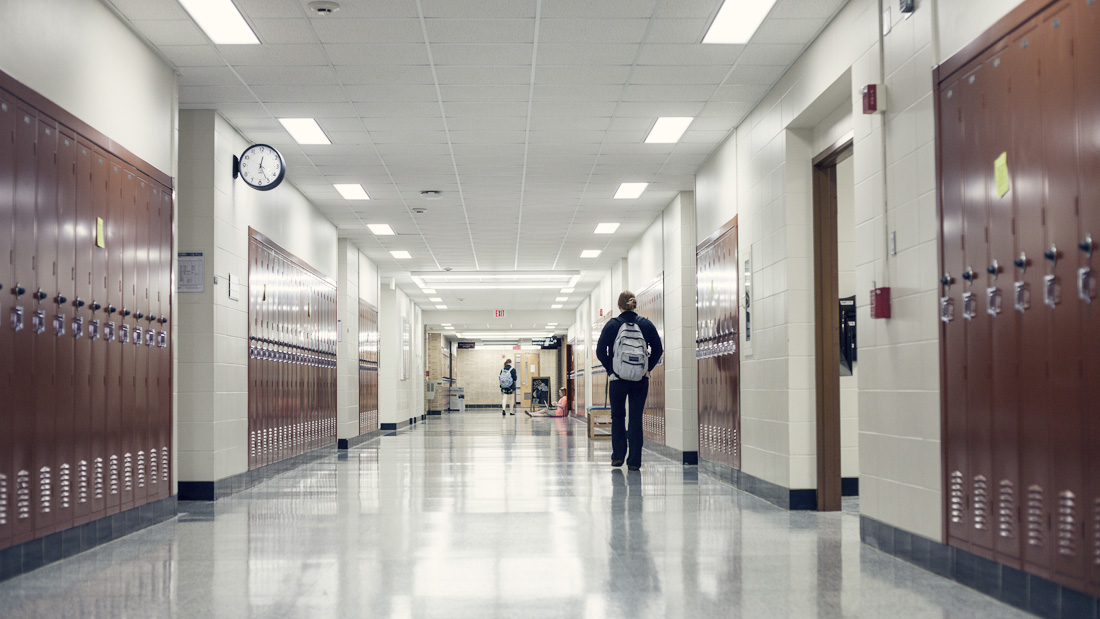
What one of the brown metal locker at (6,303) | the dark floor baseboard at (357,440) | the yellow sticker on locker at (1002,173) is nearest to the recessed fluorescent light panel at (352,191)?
the dark floor baseboard at (357,440)

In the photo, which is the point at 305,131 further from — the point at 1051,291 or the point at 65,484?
the point at 1051,291

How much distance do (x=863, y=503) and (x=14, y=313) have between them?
14.3 ft

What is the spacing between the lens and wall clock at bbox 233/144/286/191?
7.62 meters

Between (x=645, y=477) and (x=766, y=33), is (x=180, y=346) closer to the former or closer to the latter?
(x=645, y=477)

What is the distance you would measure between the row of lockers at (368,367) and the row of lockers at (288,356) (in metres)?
2.18

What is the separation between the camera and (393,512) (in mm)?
5875

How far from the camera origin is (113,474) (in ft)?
17.0

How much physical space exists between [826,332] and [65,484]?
4.77m

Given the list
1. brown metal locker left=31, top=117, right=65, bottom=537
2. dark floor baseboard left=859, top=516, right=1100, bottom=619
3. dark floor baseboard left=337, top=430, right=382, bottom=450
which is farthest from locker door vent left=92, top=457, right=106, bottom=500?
dark floor baseboard left=337, top=430, right=382, bottom=450

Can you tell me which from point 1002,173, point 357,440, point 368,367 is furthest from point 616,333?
point 368,367

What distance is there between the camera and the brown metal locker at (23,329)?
405cm

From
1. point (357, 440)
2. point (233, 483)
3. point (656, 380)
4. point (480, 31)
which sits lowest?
point (357, 440)

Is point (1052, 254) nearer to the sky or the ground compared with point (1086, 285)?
nearer to the sky

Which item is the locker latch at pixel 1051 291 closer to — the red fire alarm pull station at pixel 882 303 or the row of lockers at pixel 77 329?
the red fire alarm pull station at pixel 882 303
